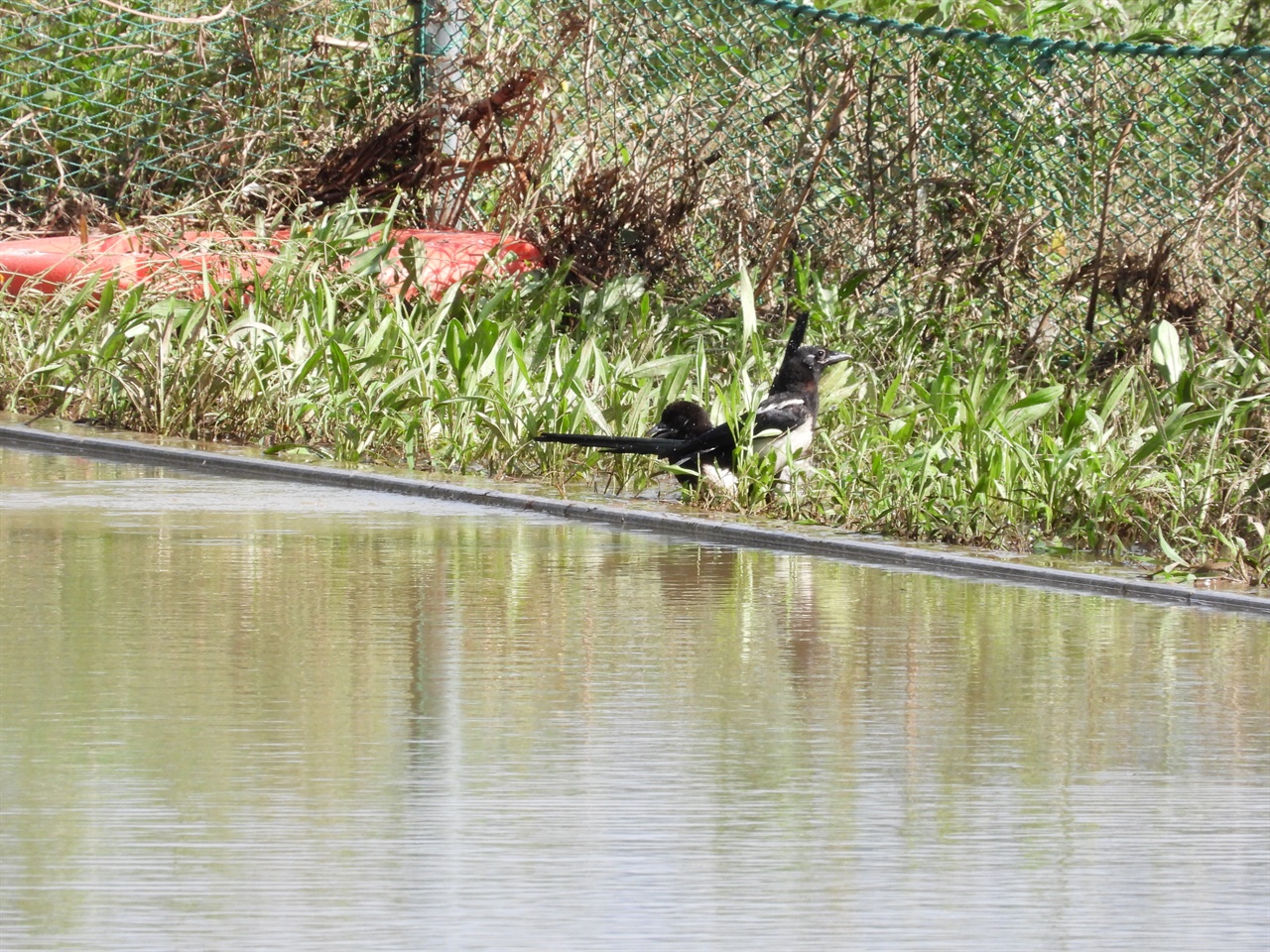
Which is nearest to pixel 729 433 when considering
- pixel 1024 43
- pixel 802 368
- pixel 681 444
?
pixel 681 444

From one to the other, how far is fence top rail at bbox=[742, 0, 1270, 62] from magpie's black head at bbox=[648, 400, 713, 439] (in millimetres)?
3826

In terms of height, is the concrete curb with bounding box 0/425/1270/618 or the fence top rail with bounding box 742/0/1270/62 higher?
the fence top rail with bounding box 742/0/1270/62

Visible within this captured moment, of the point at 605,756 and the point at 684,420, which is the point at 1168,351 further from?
the point at 605,756

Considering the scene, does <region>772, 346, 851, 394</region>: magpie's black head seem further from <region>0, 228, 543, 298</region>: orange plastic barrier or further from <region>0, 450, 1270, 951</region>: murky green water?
<region>0, 228, 543, 298</region>: orange plastic barrier

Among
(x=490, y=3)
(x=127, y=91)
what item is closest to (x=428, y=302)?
(x=490, y=3)

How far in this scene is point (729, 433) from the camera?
11953 mm

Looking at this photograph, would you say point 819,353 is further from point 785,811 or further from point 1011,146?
point 785,811

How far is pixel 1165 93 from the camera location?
1582 centimetres

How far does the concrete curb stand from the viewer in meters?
9.73

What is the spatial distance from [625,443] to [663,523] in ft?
2.90

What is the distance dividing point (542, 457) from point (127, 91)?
902 cm

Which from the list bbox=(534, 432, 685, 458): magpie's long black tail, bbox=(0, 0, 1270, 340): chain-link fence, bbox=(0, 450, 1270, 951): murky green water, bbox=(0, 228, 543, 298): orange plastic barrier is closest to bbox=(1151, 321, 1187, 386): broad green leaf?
bbox=(0, 0, 1270, 340): chain-link fence

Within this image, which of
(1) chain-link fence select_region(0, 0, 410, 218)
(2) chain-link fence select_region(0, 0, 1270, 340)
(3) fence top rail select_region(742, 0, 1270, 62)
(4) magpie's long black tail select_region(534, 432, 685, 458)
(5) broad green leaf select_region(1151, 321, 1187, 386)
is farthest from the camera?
(1) chain-link fence select_region(0, 0, 410, 218)

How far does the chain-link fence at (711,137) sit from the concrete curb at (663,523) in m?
4.38
